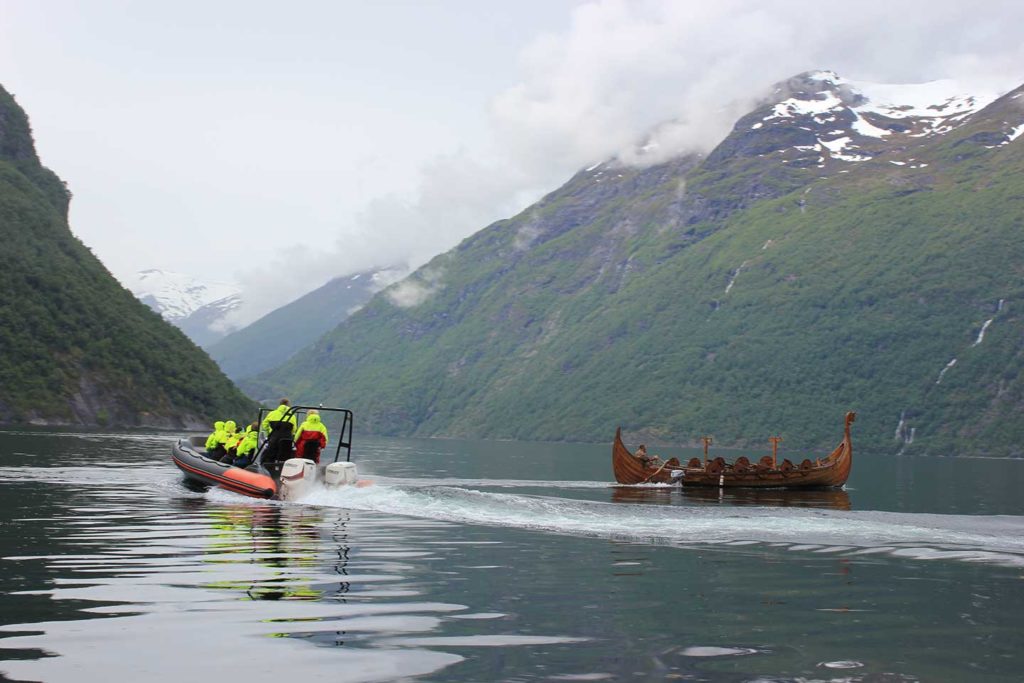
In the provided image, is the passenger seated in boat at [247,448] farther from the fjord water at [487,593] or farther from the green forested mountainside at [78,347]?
the green forested mountainside at [78,347]

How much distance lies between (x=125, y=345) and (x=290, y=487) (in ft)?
445

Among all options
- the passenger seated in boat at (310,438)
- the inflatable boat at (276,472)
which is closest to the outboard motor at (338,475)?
the inflatable boat at (276,472)

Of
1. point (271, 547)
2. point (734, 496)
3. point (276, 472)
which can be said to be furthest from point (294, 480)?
point (734, 496)

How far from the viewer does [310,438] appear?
3831 centimetres

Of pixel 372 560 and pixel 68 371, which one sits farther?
pixel 68 371

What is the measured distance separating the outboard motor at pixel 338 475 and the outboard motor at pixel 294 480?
98cm

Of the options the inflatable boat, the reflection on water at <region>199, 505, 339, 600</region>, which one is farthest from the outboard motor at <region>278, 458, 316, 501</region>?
the reflection on water at <region>199, 505, 339, 600</region>

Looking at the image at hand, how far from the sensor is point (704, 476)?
209ft

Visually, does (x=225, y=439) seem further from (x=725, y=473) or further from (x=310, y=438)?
(x=725, y=473)

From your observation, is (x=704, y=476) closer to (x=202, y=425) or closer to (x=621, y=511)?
(x=621, y=511)

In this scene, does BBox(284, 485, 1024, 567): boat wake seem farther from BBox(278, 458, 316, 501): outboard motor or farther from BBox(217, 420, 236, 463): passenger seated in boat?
BBox(217, 420, 236, 463): passenger seated in boat

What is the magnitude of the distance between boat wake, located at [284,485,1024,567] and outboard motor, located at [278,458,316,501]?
0.37 m

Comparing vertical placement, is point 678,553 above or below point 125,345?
below

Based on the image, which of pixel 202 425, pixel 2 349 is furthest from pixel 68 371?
pixel 202 425
